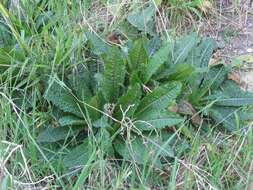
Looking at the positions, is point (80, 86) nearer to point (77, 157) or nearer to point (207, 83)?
point (77, 157)

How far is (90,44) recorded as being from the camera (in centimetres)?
240

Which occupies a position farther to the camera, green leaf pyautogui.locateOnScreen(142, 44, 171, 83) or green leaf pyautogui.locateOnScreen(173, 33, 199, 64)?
green leaf pyautogui.locateOnScreen(173, 33, 199, 64)

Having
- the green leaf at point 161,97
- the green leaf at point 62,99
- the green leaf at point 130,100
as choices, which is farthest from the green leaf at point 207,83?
the green leaf at point 62,99

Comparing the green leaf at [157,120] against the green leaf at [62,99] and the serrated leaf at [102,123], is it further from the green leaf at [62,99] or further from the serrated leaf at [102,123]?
the green leaf at [62,99]

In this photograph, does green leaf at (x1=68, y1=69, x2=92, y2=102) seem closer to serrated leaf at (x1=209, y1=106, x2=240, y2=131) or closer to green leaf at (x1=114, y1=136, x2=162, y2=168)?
green leaf at (x1=114, y1=136, x2=162, y2=168)

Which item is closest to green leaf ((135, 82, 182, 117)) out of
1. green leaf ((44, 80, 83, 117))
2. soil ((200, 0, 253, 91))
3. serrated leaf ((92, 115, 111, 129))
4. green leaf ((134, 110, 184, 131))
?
green leaf ((134, 110, 184, 131))

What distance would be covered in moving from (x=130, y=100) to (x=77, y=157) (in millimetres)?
300

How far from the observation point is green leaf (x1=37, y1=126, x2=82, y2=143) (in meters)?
2.15

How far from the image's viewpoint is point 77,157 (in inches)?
82.8

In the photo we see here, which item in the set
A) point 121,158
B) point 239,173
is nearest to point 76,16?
point 121,158

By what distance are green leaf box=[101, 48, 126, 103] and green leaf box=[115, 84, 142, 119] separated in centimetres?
6

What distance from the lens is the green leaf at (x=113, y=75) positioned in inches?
85.1

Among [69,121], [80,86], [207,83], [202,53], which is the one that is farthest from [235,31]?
[69,121]

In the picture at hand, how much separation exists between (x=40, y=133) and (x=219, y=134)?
72cm
